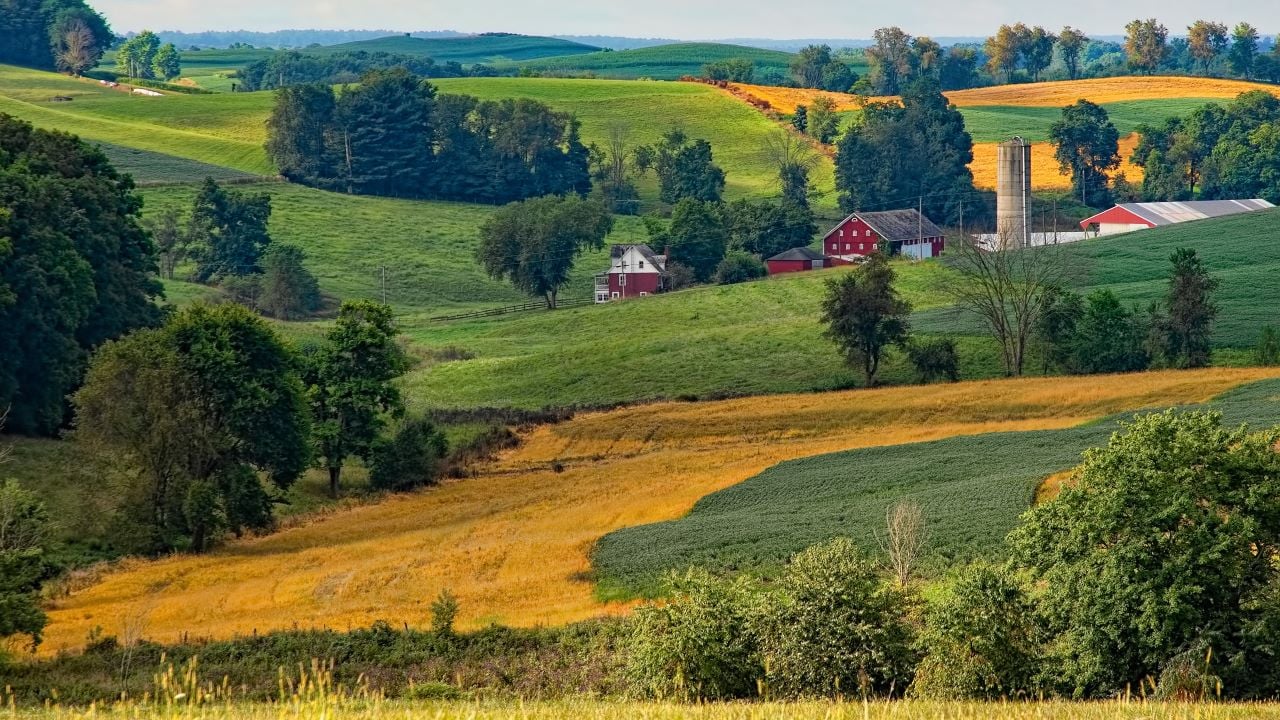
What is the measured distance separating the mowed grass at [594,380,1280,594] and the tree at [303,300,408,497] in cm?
2067

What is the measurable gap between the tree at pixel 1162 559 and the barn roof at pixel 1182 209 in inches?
4869

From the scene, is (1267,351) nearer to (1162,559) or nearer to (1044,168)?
(1162,559)

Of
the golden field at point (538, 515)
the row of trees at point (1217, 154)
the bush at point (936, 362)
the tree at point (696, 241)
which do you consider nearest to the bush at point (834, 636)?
the golden field at point (538, 515)

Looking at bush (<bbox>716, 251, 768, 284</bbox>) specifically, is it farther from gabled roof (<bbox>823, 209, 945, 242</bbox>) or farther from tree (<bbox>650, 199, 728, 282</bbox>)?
gabled roof (<bbox>823, 209, 945, 242</bbox>)

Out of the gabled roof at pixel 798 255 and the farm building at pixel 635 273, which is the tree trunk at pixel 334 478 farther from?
the gabled roof at pixel 798 255

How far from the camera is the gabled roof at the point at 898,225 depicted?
487 ft

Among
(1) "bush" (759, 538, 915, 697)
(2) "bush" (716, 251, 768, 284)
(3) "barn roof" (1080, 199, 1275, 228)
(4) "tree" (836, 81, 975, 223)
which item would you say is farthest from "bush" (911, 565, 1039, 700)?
(4) "tree" (836, 81, 975, 223)

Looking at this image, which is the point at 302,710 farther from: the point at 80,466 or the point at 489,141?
the point at 489,141

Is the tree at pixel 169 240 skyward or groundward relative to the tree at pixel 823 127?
groundward

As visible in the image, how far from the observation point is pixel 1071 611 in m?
30.5

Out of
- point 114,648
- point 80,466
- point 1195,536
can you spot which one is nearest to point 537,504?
point 80,466

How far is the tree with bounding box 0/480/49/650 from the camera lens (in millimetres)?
41375

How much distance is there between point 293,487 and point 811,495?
88.1 feet

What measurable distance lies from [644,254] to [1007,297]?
152ft
